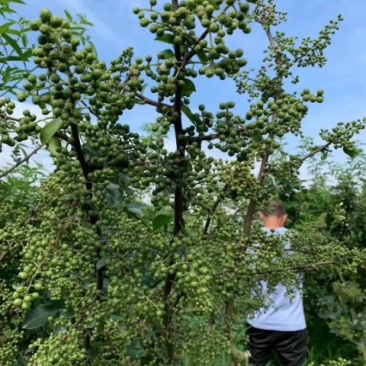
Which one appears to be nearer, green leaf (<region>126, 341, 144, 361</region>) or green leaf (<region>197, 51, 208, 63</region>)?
green leaf (<region>197, 51, 208, 63</region>)

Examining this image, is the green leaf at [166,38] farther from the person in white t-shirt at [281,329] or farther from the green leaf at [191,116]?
the person in white t-shirt at [281,329]

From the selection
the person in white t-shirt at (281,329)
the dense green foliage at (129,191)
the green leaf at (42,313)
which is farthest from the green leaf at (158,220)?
the person in white t-shirt at (281,329)

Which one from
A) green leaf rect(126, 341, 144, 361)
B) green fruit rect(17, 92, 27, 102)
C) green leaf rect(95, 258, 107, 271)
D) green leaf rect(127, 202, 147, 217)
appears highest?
green leaf rect(127, 202, 147, 217)

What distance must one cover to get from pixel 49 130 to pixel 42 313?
1064 millimetres

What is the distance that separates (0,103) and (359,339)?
5.36 meters

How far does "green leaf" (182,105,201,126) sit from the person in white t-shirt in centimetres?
390

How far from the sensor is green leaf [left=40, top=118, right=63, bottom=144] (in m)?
1.35

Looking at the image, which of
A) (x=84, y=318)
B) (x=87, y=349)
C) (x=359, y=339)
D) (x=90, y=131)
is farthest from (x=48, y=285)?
(x=359, y=339)

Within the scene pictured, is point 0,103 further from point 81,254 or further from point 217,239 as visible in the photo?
point 217,239

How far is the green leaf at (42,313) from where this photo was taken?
6.92ft

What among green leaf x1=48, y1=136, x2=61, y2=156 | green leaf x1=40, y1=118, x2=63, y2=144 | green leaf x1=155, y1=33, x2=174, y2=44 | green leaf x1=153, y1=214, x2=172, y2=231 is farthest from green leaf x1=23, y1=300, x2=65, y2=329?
green leaf x1=155, y1=33, x2=174, y2=44

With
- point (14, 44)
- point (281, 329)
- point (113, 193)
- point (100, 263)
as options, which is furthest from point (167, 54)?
point (281, 329)

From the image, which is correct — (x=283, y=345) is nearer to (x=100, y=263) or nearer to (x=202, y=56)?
(x=100, y=263)

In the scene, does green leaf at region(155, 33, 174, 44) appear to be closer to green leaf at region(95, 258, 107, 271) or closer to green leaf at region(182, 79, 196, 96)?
green leaf at region(182, 79, 196, 96)
